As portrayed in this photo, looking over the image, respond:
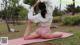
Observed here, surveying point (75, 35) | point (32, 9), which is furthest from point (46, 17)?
point (75, 35)

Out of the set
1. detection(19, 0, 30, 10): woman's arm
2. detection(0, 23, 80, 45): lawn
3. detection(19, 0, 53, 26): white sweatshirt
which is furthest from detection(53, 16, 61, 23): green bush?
detection(19, 0, 30, 10): woman's arm

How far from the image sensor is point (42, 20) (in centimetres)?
461

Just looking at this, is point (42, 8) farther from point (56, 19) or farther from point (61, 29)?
point (61, 29)

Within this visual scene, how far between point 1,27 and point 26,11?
0.49 meters

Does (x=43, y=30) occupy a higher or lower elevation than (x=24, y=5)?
lower

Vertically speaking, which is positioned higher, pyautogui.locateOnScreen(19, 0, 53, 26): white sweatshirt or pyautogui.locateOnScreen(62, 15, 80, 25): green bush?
pyautogui.locateOnScreen(19, 0, 53, 26): white sweatshirt

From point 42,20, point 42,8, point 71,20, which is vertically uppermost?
point 42,8

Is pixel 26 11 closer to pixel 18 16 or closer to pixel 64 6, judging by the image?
pixel 18 16

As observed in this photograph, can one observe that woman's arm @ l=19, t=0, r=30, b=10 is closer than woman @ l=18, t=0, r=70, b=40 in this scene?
No

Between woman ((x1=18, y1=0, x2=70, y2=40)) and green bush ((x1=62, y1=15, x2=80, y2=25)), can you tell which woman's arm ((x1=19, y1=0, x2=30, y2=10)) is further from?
green bush ((x1=62, y1=15, x2=80, y2=25))

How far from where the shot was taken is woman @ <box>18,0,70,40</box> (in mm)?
4582

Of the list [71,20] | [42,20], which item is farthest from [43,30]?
[71,20]

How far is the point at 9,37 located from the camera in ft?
15.1

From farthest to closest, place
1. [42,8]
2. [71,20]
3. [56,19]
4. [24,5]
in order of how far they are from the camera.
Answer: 1. [71,20]
2. [56,19]
3. [24,5]
4. [42,8]
